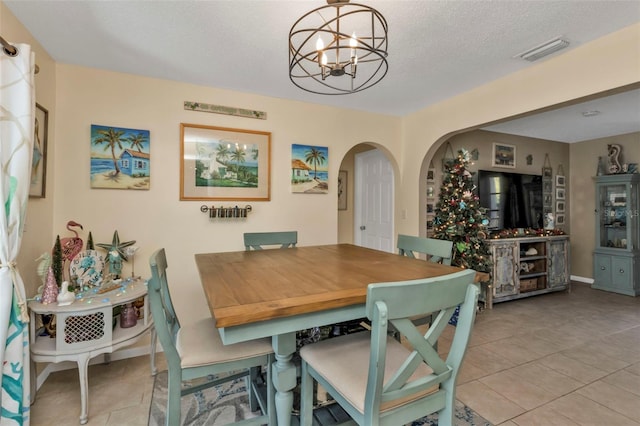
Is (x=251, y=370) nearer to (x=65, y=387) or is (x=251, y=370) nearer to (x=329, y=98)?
(x=65, y=387)

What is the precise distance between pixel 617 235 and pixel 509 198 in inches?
71.4

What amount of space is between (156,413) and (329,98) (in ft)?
9.81

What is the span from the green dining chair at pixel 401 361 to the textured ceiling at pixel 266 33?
1.59m

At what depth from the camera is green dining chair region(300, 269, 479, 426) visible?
3.19 ft

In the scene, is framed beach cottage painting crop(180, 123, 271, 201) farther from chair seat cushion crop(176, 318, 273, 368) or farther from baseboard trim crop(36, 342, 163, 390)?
chair seat cushion crop(176, 318, 273, 368)

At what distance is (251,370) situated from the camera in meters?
1.90

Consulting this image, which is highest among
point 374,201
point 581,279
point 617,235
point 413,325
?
point 374,201

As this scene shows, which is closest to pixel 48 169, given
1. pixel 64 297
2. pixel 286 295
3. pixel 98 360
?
pixel 64 297

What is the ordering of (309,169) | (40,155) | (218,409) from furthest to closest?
(309,169), (40,155), (218,409)

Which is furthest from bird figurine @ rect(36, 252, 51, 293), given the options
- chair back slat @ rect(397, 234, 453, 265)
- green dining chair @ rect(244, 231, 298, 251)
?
chair back slat @ rect(397, 234, 453, 265)

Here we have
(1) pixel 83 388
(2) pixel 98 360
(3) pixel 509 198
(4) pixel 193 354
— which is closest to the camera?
(4) pixel 193 354

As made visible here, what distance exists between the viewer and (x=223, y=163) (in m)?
2.97

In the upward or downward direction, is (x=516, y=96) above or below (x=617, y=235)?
above

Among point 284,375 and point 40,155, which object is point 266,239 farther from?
point 40,155
